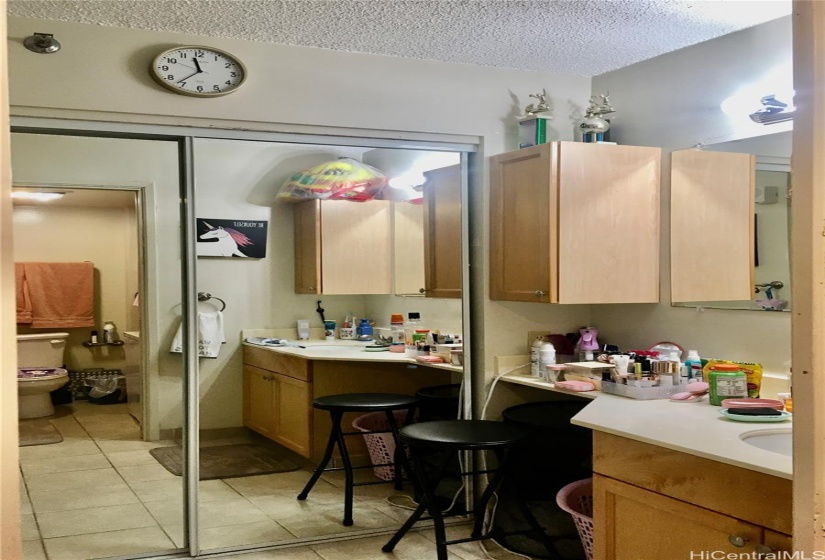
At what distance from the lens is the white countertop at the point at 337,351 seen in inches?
130

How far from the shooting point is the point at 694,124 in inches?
123

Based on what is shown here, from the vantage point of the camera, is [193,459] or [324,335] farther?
[324,335]

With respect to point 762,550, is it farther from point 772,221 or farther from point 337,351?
point 337,351

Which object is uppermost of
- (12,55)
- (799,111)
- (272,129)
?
(12,55)

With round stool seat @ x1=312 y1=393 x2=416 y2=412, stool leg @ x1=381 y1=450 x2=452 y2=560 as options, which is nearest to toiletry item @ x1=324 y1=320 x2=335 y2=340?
round stool seat @ x1=312 y1=393 x2=416 y2=412

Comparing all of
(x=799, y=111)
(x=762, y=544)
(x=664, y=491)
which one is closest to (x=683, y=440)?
(x=664, y=491)

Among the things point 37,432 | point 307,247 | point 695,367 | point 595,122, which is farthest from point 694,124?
point 37,432

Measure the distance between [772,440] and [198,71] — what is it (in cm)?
239

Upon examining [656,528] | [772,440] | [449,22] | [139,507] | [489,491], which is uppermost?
[449,22]

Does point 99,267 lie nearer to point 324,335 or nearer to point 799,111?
point 324,335

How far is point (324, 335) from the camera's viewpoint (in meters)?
3.37

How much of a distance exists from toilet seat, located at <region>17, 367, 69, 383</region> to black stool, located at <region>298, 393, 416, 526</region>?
3.42ft

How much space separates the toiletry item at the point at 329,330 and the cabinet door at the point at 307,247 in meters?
0.15

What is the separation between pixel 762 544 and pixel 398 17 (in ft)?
6.84
